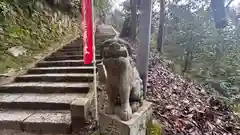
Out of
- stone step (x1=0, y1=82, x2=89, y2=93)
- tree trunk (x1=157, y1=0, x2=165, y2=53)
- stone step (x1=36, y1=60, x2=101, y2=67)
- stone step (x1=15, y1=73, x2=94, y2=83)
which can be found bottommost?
stone step (x1=0, y1=82, x2=89, y2=93)

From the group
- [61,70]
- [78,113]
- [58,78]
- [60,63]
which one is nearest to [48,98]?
[58,78]

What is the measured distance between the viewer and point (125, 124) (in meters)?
1.62

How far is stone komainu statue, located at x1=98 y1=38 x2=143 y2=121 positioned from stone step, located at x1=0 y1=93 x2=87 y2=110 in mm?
1084

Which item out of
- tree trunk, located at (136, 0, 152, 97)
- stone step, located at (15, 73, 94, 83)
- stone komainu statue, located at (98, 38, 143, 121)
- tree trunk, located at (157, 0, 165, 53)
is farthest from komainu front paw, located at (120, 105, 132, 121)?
tree trunk, located at (157, 0, 165, 53)

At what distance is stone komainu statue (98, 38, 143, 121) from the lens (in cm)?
155

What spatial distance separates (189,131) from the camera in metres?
2.31

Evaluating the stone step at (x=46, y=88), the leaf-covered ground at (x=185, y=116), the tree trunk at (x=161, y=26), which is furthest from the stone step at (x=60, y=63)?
the tree trunk at (x=161, y=26)

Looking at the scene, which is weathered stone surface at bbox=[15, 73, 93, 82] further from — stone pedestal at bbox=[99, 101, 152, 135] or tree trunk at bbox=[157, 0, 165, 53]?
A: tree trunk at bbox=[157, 0, 165, 53]

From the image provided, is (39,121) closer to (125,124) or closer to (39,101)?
(39,101)

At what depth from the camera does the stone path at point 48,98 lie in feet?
7.45

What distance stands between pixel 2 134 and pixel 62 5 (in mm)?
5089

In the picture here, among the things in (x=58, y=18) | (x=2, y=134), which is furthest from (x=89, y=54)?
(x=58, y=18)

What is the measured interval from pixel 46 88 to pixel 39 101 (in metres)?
0.40

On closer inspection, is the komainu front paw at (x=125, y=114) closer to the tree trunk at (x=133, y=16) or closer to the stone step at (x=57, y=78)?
the stone step at (x=57, y=78)
